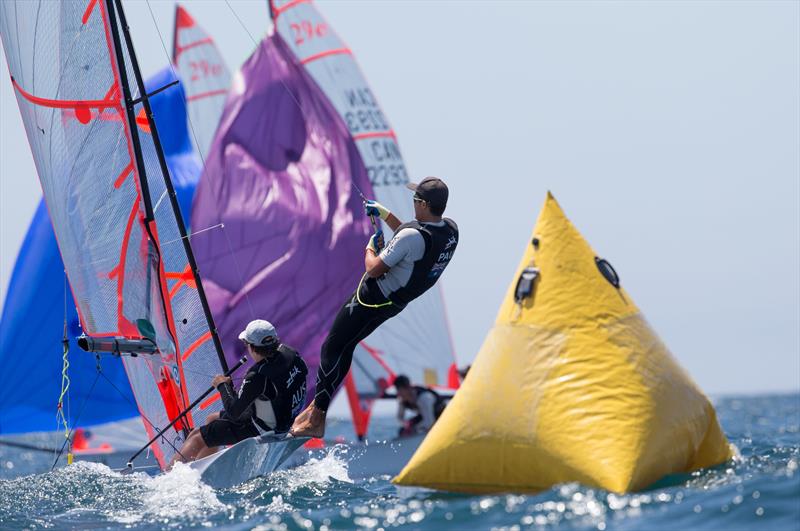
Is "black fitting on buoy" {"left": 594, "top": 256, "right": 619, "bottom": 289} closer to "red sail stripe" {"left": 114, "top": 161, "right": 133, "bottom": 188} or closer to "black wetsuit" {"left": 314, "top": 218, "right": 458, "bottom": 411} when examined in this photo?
"black wetsuit" {"left": 314, "top": 218, "right": 458, "bottom": 411}

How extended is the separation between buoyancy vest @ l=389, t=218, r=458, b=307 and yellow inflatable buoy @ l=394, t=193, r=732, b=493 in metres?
0.99

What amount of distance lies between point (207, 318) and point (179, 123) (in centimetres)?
769

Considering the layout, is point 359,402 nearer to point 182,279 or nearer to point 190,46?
point 190,46

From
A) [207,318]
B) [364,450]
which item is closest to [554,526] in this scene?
[207,318]

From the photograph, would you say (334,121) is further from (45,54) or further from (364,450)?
(45,54)

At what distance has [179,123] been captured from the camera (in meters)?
16.8

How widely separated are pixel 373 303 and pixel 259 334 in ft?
2.37

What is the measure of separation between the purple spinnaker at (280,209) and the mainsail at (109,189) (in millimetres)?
6442

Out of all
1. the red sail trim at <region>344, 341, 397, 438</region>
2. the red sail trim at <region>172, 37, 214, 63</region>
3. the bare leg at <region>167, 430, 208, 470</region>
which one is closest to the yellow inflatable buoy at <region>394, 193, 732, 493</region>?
the bare leg at <region>167, 430, 208, 470</region>

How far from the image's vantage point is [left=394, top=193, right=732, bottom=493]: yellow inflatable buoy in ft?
20.8

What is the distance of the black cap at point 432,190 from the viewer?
7676 millimetres

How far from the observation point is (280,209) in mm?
17562

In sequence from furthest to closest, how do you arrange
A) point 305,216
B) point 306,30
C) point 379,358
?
point 306,30 < point 379,358 < point 305,216

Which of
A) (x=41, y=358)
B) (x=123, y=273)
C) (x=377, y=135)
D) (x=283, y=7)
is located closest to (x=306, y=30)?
(x=283, y=7)
